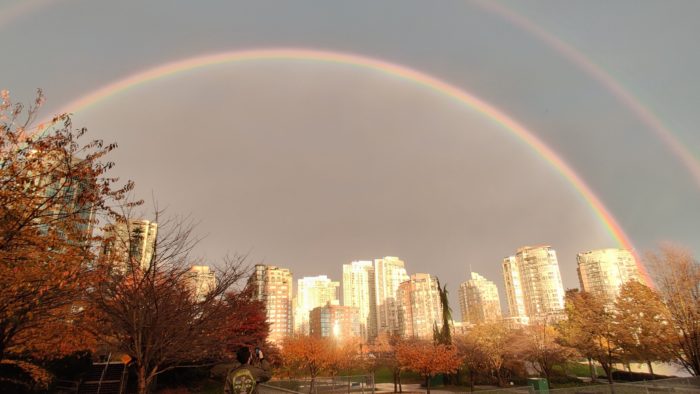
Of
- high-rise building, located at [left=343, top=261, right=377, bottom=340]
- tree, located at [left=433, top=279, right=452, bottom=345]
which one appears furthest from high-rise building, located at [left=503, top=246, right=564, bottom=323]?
tree, located at [left=433, top=279, right=452, bottom=345]

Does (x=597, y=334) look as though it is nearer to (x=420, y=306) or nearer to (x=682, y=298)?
(x=682, y=298)

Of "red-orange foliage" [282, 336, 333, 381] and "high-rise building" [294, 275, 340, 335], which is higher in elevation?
"high-rise building" [294, 275, 340, 335]

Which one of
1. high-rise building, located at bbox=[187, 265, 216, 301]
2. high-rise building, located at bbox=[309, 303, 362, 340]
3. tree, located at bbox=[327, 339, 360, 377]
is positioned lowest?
tree, located at bbox=[327, 339, 360, 377]

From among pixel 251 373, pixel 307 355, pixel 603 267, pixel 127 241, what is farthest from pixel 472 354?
pixel 603 267

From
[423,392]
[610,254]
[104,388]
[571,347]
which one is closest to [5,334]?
[104,388]

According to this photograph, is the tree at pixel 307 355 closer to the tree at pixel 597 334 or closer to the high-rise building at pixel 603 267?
the tree at pixel 597 334

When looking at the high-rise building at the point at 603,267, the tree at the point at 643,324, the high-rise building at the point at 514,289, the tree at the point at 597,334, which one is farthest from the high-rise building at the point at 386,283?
the tree at the point at 643,324

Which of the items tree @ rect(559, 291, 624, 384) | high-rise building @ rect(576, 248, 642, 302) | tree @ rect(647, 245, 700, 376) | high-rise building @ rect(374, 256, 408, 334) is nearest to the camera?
tree @ rect(647, 245, 700, 376)

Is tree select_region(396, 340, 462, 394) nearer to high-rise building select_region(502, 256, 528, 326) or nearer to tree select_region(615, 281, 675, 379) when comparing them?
tree select_region(615, 281, 675, 379)
